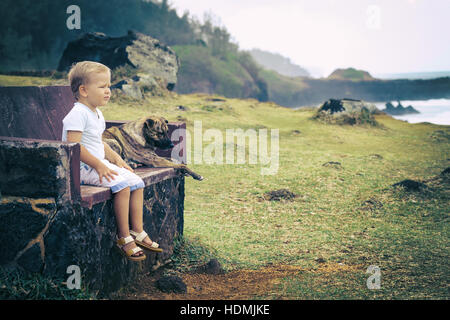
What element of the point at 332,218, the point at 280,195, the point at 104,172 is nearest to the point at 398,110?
the point at 280,195

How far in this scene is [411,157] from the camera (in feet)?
43.5

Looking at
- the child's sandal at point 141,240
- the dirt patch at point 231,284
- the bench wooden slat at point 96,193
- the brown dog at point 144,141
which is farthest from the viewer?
the brown dog at point 144,141

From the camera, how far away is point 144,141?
5512 millimetres

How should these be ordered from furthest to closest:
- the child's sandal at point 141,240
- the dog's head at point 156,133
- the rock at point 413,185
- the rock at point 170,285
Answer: the rock at point 413,185, the dog's head at point 156,133, the rock at point 170,285, the child's sandal at point 141,240

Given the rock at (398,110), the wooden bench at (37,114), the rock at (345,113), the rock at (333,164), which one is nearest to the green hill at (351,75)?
the rock at (398,110)

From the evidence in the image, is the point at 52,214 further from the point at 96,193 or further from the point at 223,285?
the point at 223,285

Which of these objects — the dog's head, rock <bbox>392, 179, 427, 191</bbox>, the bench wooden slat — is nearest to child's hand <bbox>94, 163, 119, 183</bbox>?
the bench wooden slat

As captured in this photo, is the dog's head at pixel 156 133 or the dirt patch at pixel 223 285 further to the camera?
the dog's head at pixel 156 133

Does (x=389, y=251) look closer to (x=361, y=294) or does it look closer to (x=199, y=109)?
(x=361, y=294)

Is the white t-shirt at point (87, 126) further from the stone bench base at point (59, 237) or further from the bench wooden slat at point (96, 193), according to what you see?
the stone bench base at point (59, 237)

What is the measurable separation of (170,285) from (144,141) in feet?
6.05

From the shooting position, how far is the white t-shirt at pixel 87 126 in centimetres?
402

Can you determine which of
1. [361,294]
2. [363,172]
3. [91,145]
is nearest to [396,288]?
[361,294]
